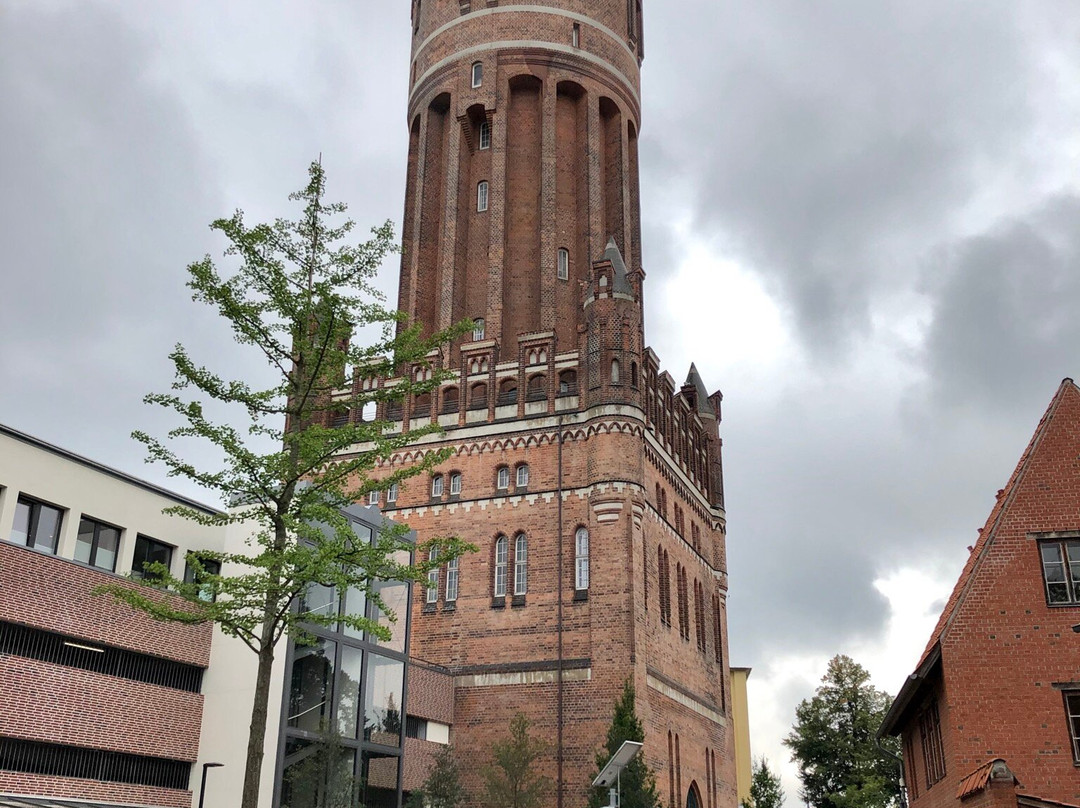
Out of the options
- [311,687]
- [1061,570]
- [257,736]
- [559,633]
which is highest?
[559,633]

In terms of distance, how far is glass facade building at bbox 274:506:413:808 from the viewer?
2586 centimetres

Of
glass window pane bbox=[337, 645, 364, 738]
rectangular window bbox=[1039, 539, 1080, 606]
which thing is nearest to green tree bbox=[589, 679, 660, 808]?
glass window pane bbox=[337, 645, 364, 738]

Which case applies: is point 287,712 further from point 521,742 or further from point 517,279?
point 517,279

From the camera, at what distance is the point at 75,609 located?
24531mm

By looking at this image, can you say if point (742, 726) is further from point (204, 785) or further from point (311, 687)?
point (204, 785)

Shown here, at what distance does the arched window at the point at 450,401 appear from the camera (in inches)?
1629

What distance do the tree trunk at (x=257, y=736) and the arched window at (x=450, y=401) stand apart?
22.3 metres

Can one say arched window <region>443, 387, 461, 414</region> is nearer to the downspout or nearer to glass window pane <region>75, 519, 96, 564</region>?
the downspout

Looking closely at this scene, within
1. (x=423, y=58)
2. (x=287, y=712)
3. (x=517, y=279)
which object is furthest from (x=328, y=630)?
(x=423, y=58)

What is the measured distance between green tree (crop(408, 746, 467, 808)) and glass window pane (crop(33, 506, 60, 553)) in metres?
12.1

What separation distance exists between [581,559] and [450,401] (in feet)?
26.4

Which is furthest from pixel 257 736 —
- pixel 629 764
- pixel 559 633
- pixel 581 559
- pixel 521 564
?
pixel 521 564

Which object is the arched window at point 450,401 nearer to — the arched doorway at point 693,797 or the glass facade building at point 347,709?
the glass facade building at point 347,709

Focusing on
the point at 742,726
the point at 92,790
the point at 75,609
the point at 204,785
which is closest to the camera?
the point at 92,790
